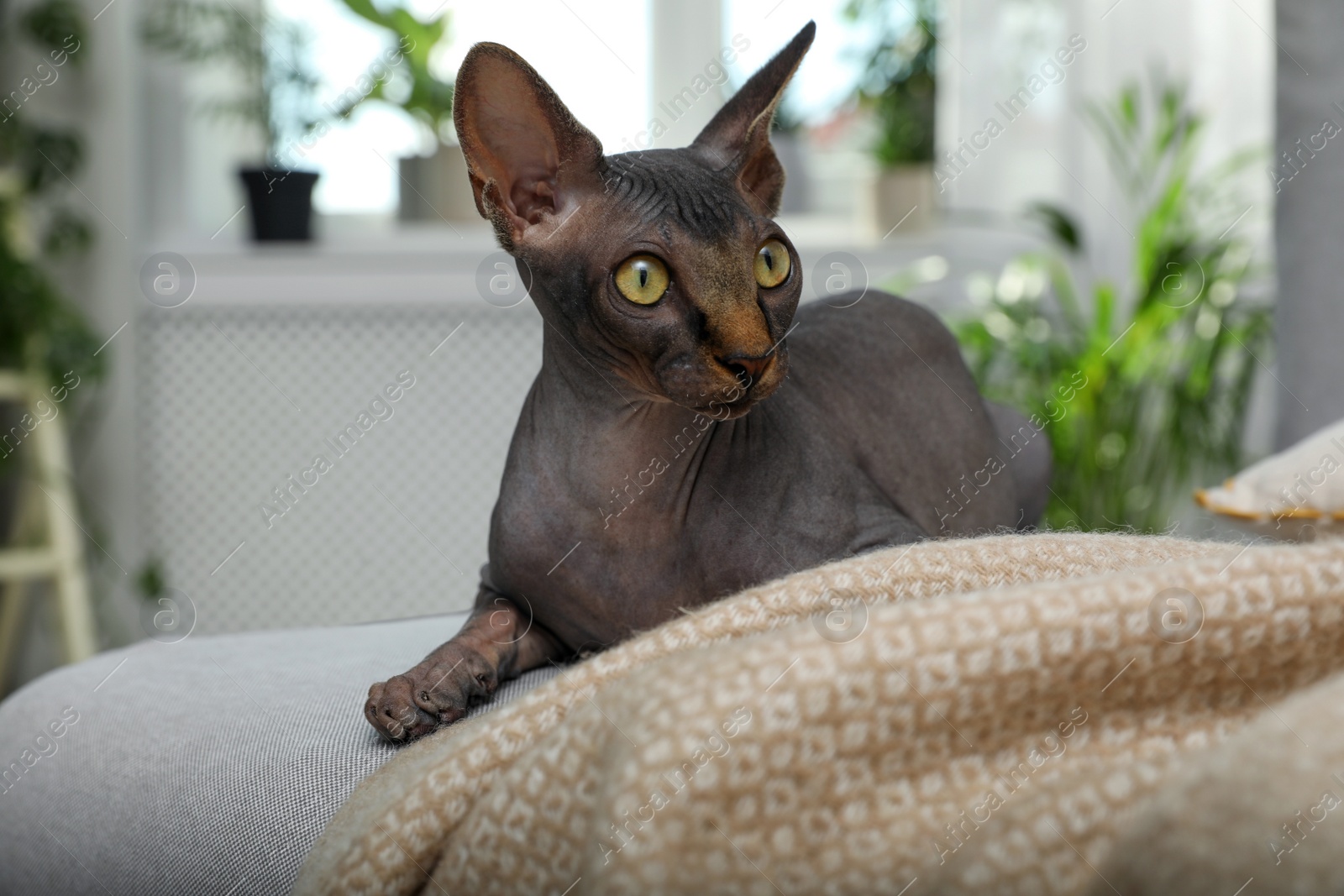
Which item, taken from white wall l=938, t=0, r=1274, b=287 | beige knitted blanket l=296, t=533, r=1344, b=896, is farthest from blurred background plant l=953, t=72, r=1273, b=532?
beige knitted blanket l=296, t=533, r=1344, b=896

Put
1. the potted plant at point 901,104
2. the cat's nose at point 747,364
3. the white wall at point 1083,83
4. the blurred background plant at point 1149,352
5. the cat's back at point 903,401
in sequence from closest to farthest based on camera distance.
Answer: the cat's nose at point 747,364 → the cat's back at point 903,401 → the blurred background plant at point 1149,352 → the white wall at point 1083,83 → the potted plant at point 901,104

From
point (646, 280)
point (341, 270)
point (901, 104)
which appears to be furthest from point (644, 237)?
point (901, 104)

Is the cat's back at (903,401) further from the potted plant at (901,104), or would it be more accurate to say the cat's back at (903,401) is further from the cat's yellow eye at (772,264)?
the potted plant at (901,104)

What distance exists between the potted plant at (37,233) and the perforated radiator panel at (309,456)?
26cm

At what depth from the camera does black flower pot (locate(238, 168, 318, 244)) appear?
9.14 feet

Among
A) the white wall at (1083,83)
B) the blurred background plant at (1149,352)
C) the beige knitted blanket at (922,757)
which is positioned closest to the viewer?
the beige knitted blanket at (922,757)

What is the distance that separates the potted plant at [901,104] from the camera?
309 centimetres

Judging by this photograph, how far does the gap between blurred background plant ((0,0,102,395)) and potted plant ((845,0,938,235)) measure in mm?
1961

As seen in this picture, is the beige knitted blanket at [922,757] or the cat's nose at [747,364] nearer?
the beige knitted blanket at [922,757]

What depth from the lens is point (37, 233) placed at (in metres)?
2.75

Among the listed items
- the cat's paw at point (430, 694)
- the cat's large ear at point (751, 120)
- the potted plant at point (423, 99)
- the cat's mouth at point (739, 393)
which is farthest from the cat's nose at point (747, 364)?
the potted plant at point (423, 99)

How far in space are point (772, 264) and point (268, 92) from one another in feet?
8.20

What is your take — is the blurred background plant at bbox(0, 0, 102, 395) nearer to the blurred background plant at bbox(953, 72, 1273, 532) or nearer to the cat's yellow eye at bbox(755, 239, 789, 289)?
the blurred background plant at bbox(953, 72, 1273, 532)

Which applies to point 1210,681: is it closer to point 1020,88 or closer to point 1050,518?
point 1050,518
